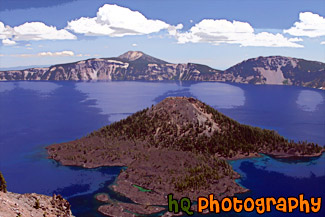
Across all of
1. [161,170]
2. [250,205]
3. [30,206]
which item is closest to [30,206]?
[30,206]

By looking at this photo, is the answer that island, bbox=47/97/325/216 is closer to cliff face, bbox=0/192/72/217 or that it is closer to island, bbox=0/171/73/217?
cliff face, bbox=0/192/72/217

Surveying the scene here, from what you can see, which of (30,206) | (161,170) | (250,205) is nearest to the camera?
(30,206)

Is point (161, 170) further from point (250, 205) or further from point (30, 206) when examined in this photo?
point (30, 206)

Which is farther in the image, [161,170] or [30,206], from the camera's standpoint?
[161,170]

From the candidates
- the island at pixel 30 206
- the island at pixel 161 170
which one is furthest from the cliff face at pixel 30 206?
the island at pixel 161 170

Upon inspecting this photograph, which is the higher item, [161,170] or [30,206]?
[30,206]

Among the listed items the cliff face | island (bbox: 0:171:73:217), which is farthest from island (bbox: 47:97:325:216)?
island (bbox: 0:171:73:217)

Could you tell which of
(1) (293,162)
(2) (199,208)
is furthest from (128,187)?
(1) (293,162)

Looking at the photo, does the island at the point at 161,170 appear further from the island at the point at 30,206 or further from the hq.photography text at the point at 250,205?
the island at the point at 30,206

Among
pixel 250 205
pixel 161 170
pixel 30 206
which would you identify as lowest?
pixel 250 205
